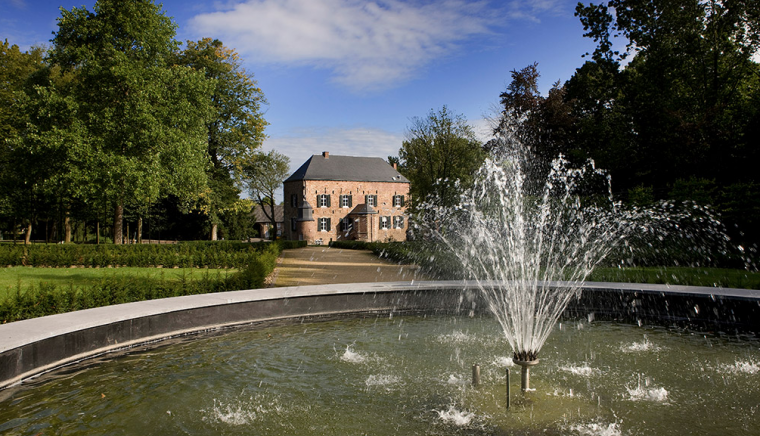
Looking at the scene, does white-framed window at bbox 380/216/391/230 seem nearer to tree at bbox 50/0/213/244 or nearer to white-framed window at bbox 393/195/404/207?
white-framed window at bbox 393/195/404/207

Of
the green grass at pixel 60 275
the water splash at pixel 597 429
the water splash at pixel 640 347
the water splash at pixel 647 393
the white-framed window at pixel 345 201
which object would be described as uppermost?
the white-framed window at pixel 345 201

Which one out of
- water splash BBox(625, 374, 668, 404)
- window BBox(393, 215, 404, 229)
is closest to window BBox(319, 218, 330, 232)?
window BBox(393, 215, 404, 229)

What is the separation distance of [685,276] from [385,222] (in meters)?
39.3

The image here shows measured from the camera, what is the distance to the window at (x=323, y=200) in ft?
164

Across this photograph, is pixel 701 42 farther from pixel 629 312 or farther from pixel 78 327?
pixel 78 327

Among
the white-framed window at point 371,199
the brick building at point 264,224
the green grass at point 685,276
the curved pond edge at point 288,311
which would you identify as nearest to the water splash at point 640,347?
the curved pond edge at point 288,311

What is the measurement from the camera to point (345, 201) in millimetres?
50875

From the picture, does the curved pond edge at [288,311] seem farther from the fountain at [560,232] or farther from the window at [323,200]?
the window at [323,200]

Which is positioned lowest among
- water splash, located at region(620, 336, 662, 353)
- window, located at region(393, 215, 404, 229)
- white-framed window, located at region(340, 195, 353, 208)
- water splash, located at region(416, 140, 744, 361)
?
water splash, located at region(620, 336, 662, 353)

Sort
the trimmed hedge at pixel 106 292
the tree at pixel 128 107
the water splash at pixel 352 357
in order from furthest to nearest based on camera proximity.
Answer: the tree at pixel 128 107
the trimmed hedge at pixel 106 292
the water splash at pixel 352 357

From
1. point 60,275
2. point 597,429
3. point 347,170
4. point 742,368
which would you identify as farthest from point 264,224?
point 597,429

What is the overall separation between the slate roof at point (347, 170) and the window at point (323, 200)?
196cm

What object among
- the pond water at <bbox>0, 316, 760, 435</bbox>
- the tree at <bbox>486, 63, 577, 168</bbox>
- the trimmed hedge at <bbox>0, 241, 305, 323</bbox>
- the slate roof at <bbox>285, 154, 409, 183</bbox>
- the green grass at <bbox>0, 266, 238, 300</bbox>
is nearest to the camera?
the pond water at <bbox>0, 316, 760, 435</bbox>

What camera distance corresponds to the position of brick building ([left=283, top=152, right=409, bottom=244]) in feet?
161
